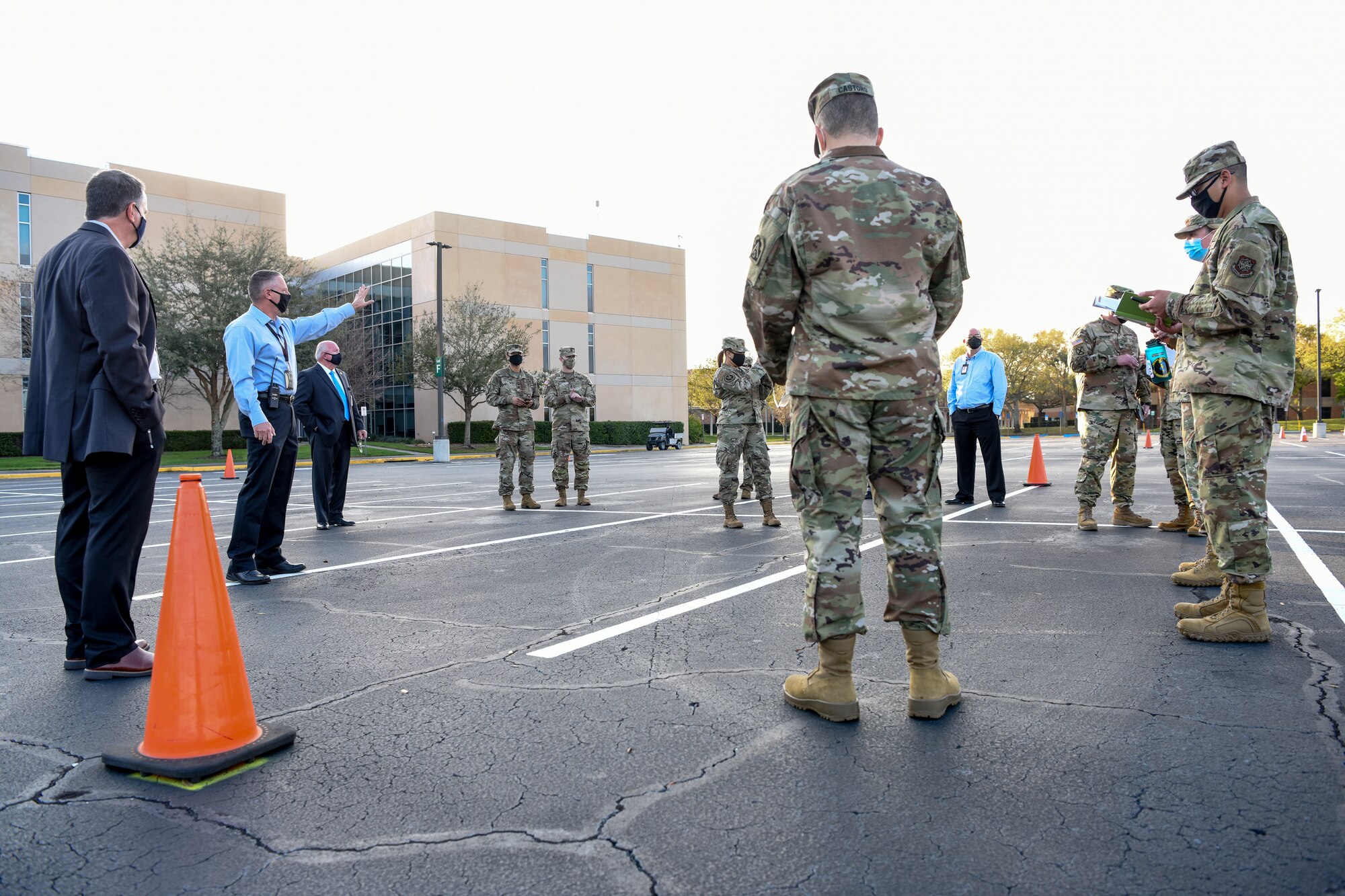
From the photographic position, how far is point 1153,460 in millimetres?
19703

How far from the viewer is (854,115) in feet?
10.6

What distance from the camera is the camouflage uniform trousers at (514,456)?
35.3ft

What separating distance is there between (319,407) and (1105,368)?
7.98 metres

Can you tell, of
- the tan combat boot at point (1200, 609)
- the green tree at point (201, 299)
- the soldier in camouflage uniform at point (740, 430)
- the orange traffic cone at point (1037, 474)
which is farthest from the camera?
the green tree at point (201, 299)

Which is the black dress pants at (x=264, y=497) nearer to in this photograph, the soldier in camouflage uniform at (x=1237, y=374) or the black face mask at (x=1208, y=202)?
the soldier in camouflage uniform at (x=1237, y=374)

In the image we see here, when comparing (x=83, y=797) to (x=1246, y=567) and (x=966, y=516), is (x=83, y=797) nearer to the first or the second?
(x=1246, y=567)

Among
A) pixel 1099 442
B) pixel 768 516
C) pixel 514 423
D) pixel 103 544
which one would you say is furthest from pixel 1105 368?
pixel 103 544

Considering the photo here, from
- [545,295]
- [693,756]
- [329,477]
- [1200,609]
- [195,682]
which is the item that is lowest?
[693,756]

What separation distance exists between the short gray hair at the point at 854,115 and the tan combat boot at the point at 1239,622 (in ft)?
9.17

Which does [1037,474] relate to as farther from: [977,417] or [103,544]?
[103,544]

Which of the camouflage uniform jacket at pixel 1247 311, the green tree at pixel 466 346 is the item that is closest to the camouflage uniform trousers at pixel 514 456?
the camouflage uniform jacket at pixel 1247 311

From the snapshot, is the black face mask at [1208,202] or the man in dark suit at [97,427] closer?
the man in dark suit at [97,427]

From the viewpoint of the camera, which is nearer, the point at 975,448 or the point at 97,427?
the point at 97,427

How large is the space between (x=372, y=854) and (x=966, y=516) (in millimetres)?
7959
